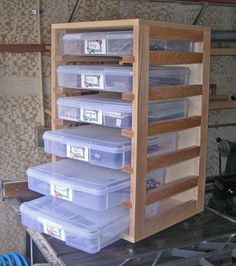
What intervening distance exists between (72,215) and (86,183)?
14 cm

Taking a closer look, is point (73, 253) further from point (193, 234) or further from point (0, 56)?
point (0, 56)

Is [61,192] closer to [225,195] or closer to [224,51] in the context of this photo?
[225,195]

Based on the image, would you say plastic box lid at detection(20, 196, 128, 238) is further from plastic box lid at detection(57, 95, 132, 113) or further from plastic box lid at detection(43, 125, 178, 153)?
plastic box lid at detection(57, 95, 132, 113)

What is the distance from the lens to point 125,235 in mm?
1451

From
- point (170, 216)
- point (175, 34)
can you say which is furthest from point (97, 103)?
point (170, 216)

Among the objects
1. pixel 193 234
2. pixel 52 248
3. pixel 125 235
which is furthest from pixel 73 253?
pixel 193 234

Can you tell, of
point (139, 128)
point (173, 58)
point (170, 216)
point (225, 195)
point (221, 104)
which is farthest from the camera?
point (221, 104)

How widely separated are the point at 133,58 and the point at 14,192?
3.22 feet

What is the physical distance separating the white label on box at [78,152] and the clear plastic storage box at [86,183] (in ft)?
0.20

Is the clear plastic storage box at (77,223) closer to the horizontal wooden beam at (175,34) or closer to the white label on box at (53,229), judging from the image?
the white label on box at (53,229)

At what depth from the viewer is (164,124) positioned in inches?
57.5

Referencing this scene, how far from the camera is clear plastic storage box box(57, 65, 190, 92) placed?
1381 mm

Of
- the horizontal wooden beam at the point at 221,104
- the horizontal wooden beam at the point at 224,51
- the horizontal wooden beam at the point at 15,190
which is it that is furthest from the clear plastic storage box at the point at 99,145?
the horizontal wooden beam at the point at 224,51

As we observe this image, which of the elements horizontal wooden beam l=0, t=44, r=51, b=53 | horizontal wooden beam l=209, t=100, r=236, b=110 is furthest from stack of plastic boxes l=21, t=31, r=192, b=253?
horizontal wooden beam l=209, t=100, r=236, b=110
